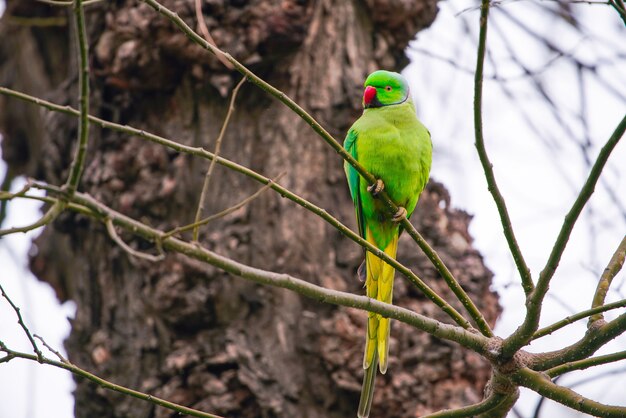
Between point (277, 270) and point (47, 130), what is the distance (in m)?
1.26

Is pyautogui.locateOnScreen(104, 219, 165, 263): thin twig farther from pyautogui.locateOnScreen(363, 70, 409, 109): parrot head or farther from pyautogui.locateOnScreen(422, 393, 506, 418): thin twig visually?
pyautogui.locateOnScreen(363, 70, 409, 109): parrot head

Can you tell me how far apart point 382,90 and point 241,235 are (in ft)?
2.69

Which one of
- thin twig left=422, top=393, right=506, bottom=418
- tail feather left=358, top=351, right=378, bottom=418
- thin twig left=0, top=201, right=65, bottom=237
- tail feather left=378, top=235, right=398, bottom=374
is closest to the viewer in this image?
thin twig left=0, top=201, right=65, bottom=237

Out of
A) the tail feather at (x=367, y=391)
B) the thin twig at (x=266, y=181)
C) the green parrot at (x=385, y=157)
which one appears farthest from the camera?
the green parrot at (x=385, y=157)

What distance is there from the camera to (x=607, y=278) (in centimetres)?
175

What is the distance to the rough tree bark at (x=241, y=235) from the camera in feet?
9.11

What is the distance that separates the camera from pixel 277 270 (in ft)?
9.54

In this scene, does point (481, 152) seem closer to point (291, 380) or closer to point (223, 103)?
point (291, 380)

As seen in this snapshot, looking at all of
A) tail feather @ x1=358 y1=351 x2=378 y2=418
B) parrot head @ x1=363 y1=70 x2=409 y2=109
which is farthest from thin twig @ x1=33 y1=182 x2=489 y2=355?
parrot head @ x1=363 y1=70 x2=409 y2=109

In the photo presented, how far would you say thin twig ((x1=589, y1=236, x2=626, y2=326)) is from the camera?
5.50 ft

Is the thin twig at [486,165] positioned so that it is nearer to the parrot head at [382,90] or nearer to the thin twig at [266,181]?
the thin twig at [266,181]

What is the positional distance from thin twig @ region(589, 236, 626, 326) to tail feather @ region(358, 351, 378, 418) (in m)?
0.72

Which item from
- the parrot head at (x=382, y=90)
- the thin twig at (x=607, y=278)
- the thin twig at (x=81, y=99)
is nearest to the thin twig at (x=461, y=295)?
the thin twig at (x=607, y=278)

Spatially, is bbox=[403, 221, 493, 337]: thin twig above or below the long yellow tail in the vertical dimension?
below
